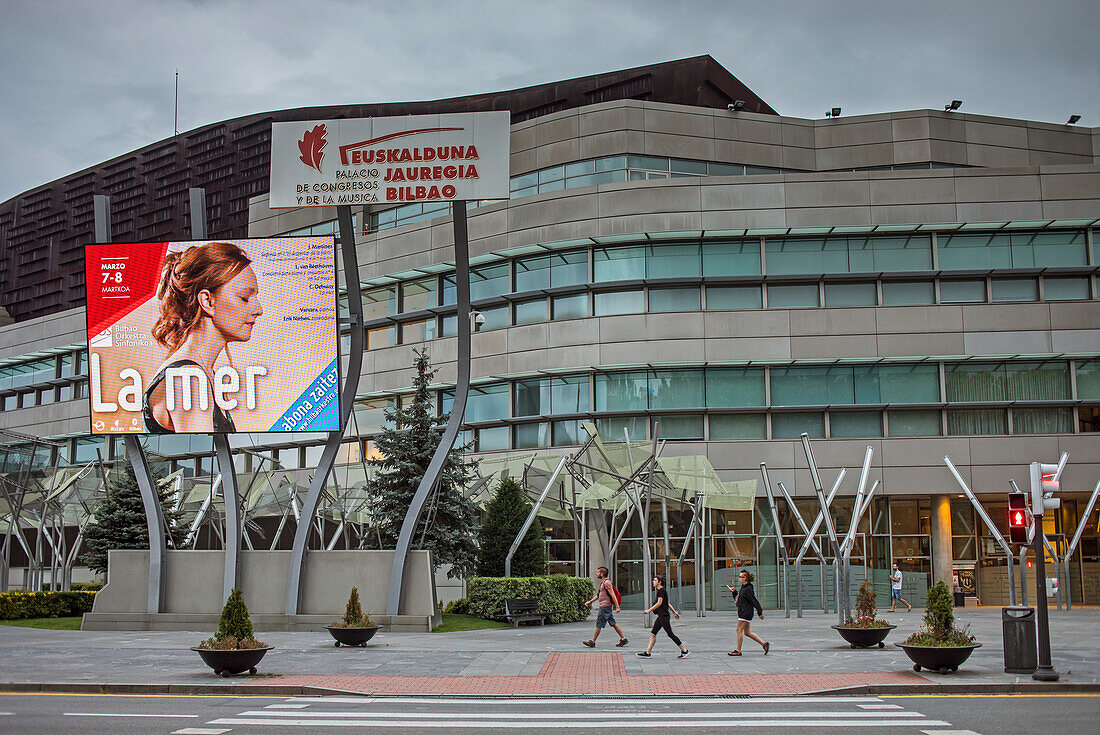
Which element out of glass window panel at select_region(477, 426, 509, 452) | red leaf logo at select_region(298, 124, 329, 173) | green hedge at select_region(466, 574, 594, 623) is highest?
red leaf logo at select_region(298, 124, 329, 173)

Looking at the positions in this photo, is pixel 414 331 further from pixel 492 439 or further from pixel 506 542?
pixel 506 542

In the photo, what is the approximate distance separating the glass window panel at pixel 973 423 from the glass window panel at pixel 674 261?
12531 mm

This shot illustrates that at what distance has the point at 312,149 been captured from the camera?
26953mm

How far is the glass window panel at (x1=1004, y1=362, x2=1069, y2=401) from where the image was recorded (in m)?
43.9

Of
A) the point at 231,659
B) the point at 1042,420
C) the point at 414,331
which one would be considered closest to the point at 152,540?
the point at 231,659

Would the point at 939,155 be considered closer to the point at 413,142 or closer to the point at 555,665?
the point at 413,142

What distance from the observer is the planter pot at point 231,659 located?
17.3m

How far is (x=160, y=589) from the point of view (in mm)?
27562

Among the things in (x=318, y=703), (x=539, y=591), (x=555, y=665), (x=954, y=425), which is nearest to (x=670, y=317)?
(x=954, y=425)

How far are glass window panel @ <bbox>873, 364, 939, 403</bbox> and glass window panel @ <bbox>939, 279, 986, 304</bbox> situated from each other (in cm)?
316

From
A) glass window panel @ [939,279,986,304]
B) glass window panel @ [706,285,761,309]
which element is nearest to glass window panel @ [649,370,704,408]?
glass window panel @ [706,285,761,309]

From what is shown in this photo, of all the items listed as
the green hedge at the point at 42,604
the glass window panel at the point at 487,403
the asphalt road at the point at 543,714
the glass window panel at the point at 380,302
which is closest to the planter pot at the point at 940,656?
the asphalt road at the point at 543,714

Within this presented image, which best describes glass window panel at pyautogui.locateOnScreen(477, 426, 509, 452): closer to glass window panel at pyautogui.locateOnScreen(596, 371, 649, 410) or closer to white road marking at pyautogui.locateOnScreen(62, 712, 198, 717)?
glass window panel at pyautogui.locateOnScreen(596, 371, 649, 410)

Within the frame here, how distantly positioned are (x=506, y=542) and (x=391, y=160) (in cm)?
1217
